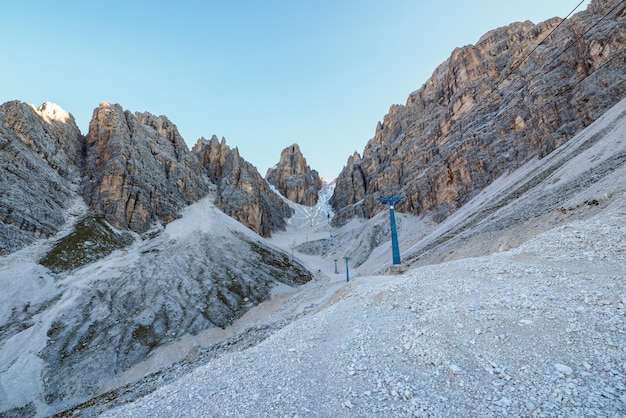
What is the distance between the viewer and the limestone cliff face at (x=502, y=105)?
2301 inches

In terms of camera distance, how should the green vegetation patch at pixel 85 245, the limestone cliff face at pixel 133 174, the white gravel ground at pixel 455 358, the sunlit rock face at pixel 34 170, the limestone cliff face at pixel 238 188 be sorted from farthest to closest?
the limestone cliff face at pixel 238 188
the limestone cliff face at pixel 133 174
the sunlit rock face at pixel 34 170
the green vegetation patch at pixel 85 245
the white gravel ground at pixel 455 358

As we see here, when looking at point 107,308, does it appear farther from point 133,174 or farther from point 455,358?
point 133,174

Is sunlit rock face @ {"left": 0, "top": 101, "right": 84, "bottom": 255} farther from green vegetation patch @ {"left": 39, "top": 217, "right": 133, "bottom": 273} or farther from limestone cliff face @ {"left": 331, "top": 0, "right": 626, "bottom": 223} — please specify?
limestone cliff face @ {"left": 331, "top": 0, "right": 626, "bottom": 223}

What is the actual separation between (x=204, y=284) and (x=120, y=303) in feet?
40.4

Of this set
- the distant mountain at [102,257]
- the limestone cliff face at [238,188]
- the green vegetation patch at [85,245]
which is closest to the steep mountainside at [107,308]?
the distant mountain at [102,257]

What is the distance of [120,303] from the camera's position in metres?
41.6

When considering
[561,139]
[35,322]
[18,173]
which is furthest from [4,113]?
[561,139]

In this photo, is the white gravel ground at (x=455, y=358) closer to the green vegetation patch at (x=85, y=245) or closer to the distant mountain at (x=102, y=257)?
the distant mountain at (x=102, y=257)

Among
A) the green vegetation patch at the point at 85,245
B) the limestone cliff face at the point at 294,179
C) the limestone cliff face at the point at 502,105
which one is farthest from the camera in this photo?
the limestone cliff face at the point at 294,179

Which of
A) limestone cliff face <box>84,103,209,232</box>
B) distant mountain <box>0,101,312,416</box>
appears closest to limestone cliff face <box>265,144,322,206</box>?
distant mountain <box>0,101,312,416</box>

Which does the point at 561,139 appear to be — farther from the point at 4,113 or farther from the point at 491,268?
the point at 4,113

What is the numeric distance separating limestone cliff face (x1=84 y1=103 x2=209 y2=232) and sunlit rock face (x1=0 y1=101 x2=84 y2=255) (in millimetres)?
4780

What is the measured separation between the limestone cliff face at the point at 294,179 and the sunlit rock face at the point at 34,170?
373 feet

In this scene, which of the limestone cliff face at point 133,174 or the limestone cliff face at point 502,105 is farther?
the limestone cliff face at point 133,174
